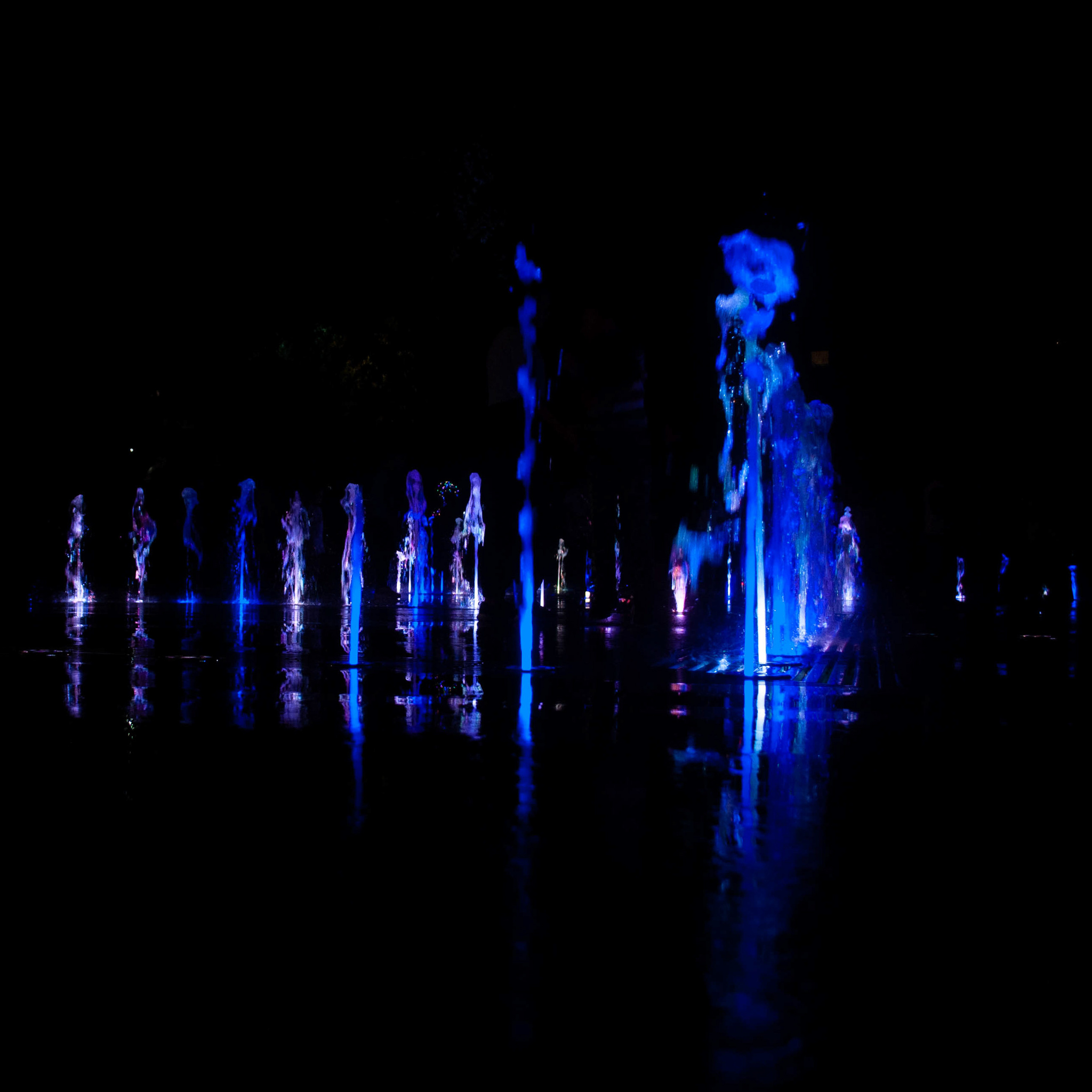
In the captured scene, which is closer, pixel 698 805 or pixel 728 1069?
pixel 728 1069

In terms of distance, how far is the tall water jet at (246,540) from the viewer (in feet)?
90.2

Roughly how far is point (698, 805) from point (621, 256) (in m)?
10.3

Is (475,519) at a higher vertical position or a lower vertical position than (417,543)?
higher

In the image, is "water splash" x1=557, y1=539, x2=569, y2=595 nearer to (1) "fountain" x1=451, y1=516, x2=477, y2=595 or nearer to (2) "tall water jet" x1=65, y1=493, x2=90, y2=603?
(1) "fountain" x1=451, y1=516, x2=477, y2=595

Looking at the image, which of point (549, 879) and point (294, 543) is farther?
point (294, 543)

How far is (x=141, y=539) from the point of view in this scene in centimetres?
2914

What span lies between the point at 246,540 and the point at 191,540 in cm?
149

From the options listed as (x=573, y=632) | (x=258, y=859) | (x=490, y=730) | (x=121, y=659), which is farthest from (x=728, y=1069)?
(x=573, y=632)

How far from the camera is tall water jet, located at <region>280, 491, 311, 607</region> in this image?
27328 mm

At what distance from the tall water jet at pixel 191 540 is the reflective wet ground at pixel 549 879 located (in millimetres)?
23324

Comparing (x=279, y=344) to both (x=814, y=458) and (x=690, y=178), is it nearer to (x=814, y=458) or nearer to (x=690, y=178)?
(x=690, y=178)

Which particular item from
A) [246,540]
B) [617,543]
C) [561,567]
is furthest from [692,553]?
[561,567]

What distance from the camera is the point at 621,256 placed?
12711 millimetres

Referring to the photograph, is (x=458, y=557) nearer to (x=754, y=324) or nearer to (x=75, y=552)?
(x=75, y=552)
